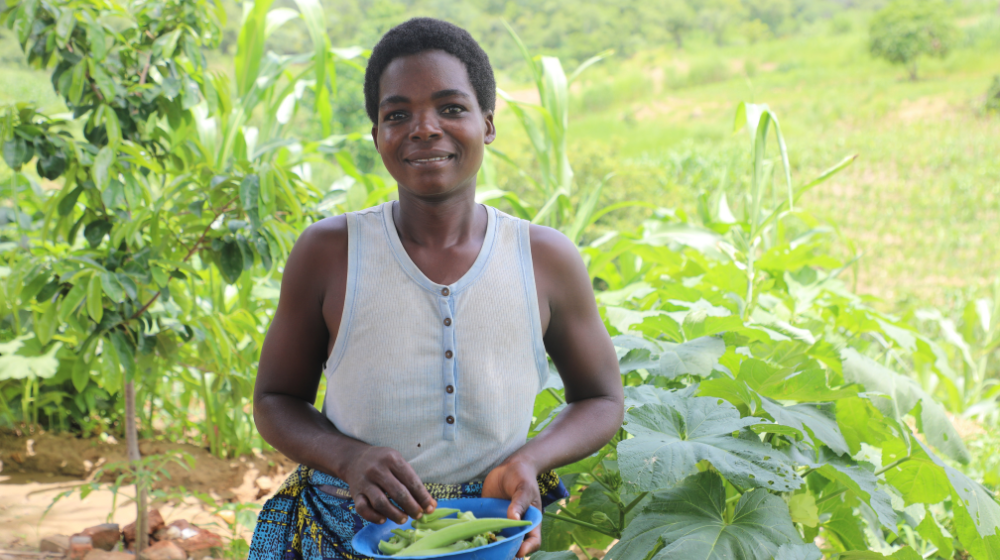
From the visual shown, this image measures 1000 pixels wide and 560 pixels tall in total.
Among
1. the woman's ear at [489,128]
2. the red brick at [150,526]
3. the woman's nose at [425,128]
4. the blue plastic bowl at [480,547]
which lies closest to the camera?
the blue plastic bowl at [480,547]

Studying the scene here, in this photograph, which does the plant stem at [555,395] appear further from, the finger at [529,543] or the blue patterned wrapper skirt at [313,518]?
the finger at [529,543]

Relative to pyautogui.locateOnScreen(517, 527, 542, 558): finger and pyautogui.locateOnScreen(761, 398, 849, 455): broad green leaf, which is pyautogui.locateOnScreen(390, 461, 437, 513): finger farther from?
pyautogui.locateOnScreen(761, 398, 849, 455): broad green leaf

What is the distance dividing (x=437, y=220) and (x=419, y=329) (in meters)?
0.16

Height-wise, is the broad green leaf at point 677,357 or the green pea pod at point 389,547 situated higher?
the broad green leaf at point 677,357

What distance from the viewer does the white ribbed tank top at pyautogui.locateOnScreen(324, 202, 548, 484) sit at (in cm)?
94

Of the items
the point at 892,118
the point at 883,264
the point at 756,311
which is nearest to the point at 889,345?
the point at 756,311

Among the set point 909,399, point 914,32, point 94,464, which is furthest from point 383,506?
point 914,32

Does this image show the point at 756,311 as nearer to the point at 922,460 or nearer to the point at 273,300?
the point at 922,460

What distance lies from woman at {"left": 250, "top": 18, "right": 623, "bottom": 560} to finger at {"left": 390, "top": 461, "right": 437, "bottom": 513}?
0.29ft

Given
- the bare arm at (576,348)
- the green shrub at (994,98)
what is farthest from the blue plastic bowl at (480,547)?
the green shrub at (994,98)

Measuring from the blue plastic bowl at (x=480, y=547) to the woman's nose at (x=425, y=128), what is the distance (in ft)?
1.48

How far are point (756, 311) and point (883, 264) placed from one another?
647 centimetres

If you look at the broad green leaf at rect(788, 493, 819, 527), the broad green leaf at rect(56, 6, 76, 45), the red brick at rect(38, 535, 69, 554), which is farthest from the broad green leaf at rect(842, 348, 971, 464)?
the red brick at rect(38, 535, 69, 554)

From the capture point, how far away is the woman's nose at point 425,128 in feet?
3.01
